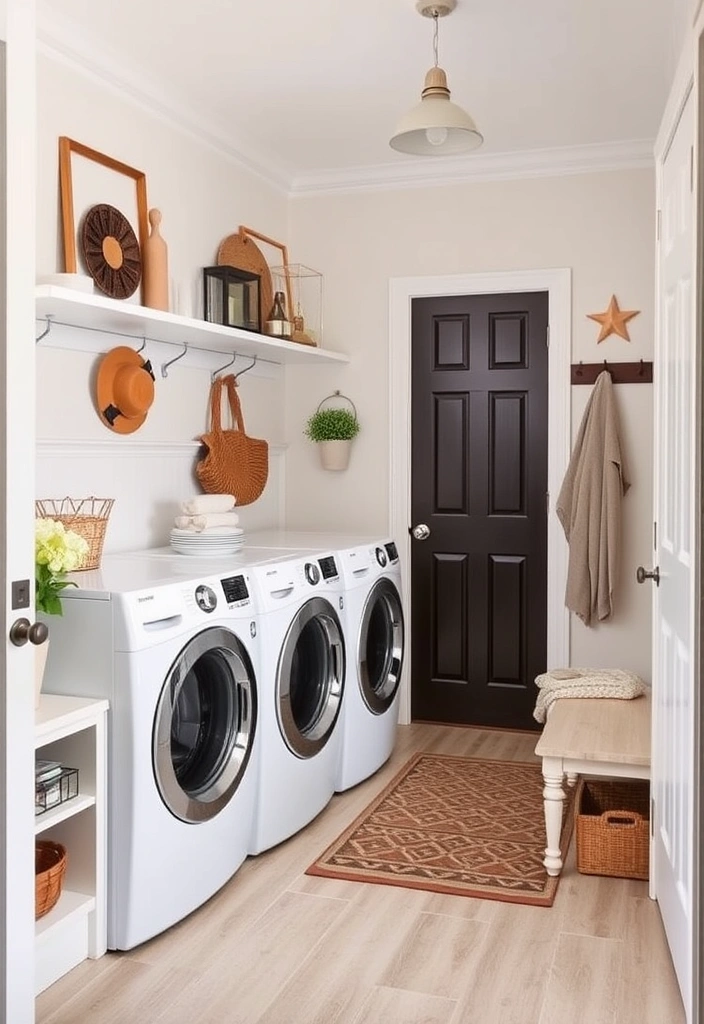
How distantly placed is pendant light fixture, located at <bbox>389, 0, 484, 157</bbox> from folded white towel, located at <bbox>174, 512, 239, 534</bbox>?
4.39 ft

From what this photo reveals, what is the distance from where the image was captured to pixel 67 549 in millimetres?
2504

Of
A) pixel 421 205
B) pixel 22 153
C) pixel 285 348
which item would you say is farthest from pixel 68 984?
pixel 421 205

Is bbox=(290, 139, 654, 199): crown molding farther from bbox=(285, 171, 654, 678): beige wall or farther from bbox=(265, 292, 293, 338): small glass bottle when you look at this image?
bbox=(265, 292, 293, 338): small glass bottle

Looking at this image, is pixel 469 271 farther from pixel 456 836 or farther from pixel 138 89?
pixel 456 836

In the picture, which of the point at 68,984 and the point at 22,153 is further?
the point at 68,984

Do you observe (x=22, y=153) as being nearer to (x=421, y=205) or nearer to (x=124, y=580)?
(x=124, y=580)

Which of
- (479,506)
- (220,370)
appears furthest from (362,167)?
(479,506)

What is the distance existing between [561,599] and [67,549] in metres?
2.72

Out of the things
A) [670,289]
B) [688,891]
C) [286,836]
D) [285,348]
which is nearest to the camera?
[688,891]

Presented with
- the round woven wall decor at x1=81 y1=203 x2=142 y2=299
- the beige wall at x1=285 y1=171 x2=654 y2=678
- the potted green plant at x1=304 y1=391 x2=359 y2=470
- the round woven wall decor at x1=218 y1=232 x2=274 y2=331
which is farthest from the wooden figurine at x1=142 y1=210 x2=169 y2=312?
the beige wall at x1=285 y1=171 x2=654 y2=678

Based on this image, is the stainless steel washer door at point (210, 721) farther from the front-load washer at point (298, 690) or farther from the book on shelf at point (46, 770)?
the book on shelf at point (46, 770)

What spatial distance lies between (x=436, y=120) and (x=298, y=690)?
1.92 meters

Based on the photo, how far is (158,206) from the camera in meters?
3.90

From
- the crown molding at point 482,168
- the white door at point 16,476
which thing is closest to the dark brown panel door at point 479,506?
the crown molding at point 482,168
